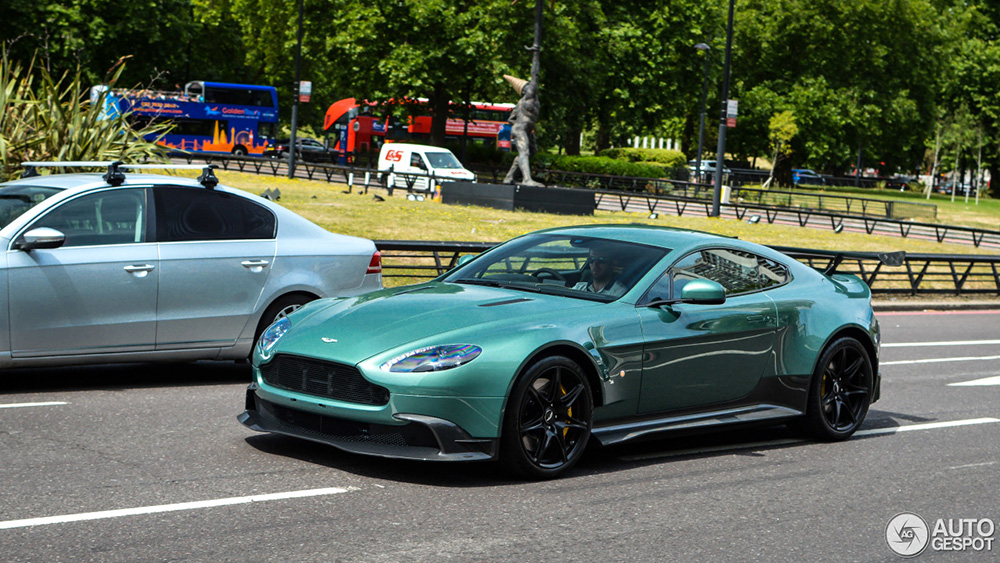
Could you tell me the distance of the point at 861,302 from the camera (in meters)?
8.31

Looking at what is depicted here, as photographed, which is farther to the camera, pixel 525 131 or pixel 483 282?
pixel 525 131

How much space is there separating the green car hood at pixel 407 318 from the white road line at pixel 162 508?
69 cm

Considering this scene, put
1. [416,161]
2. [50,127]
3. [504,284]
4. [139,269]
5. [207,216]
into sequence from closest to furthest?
[504,284], [139,269], [207,216], [50,127], [416,161]

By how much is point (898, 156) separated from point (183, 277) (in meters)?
83.7

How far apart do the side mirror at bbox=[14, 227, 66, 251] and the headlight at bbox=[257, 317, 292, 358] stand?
221 centimetres

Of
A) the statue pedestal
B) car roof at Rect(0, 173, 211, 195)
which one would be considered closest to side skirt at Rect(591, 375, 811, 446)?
car roof at Rect(0, 173, 211, 195)

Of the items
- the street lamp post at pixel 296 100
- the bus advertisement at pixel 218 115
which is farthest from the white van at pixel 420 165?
the bus advertisement at pixel 218 115

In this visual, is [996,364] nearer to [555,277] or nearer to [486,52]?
[555,277]

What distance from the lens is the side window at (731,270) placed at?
23.9 feet

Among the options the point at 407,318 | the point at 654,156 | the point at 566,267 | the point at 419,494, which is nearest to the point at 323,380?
the point at 407,318

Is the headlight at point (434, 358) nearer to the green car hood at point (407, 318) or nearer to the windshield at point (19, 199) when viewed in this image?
the green car hood at point (407, 318)

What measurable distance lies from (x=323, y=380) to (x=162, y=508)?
110cm

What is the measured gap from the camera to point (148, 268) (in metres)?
8.51

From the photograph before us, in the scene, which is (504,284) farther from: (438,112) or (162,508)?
(438,112)
